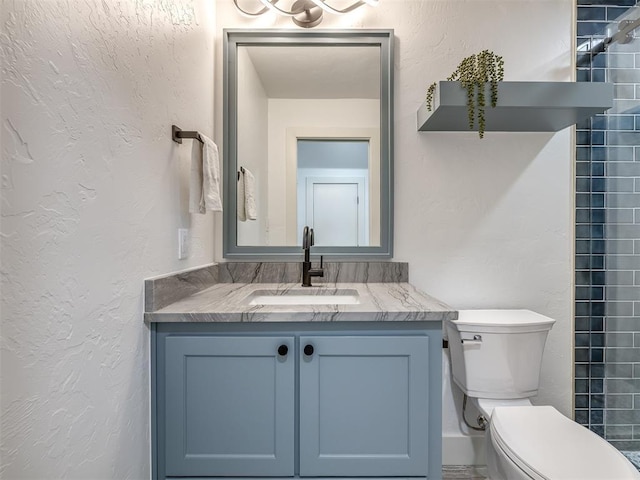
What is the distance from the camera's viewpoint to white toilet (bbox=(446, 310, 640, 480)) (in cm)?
109

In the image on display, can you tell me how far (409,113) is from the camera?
6.06 ft

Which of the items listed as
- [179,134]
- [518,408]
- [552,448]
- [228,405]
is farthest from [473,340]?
[179,134]

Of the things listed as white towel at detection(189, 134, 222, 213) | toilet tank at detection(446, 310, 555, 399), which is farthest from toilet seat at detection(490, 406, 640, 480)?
white towel at detection(189, 134, 222, 213)

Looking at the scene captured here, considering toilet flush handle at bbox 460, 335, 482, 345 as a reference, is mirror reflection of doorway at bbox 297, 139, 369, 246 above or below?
above

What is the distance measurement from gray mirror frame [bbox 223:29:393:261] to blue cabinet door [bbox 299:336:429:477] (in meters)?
0.71

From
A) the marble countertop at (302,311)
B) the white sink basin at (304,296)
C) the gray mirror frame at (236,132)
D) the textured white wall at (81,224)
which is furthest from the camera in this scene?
the gray mirror frame at (236,132)

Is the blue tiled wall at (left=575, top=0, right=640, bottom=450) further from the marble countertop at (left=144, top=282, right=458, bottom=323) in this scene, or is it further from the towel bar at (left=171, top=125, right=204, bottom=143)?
the towel bar at (left=171, top=125, right=204, bottom=143)

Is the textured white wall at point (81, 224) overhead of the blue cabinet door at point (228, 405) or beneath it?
overhead

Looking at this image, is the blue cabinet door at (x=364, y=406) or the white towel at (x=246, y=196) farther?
the white towel at (x=246, y=196)

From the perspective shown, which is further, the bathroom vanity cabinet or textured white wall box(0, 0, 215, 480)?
the bathroom vanity cabinet

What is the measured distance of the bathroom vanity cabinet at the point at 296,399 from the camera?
3.91 feet

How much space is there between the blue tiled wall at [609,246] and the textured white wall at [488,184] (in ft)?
0.22

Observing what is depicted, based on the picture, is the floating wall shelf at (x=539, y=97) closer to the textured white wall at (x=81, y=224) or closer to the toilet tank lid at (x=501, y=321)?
the toilet tank lid at (x=501, y=321)

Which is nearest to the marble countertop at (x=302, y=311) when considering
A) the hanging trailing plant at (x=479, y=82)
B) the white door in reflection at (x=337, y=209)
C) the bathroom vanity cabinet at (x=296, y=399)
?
the bathroom vanity cabinet at (x=296, y=399)
